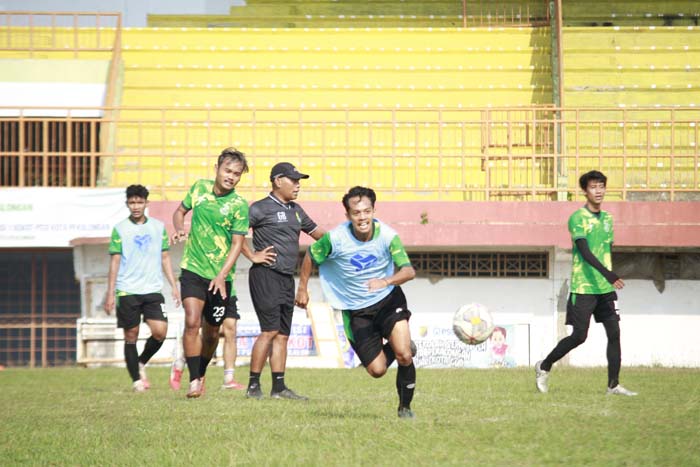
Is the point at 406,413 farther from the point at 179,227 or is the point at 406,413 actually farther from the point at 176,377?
the point at 176,377

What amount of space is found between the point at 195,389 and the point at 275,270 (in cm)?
120

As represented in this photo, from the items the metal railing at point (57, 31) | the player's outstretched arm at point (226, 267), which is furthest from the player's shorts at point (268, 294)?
the metal railing at point (57, 31)

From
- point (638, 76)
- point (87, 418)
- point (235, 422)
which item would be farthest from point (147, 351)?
point (638, 76)

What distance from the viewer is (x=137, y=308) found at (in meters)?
12.1

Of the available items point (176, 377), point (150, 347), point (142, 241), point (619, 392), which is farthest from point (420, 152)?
point (619, 392)

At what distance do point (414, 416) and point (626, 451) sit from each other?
6.79 ft

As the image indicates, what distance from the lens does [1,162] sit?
74.8 ft

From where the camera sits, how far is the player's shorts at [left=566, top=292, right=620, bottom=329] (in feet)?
35.2

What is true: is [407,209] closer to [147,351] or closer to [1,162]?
[147,351]

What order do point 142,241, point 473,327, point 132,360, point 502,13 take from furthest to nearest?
1. point 502,13
2. point 473,327
3. point 142,241
4. point 132,360

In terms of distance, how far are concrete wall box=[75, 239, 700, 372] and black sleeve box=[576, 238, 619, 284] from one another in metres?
8.09

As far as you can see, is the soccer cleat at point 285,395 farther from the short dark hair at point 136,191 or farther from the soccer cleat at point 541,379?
the short dark hair at point 136,191

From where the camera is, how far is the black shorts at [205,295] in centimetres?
1008

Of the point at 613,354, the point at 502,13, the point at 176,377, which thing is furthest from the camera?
the point at 502,13
